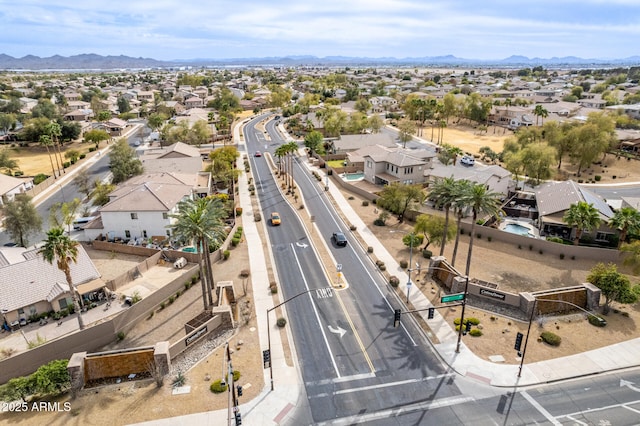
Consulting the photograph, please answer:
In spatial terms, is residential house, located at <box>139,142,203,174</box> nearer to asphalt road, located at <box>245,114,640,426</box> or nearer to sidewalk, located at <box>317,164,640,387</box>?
asphalt road, located at <box>245,114,640,426</box>

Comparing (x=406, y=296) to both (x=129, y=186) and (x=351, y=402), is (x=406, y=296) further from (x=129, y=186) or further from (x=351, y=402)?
(x=129, y=186)

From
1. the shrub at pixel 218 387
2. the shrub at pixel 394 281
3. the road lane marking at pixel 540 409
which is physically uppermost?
the shrub at pixel 394 281

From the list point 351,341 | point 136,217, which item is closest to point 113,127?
point 136,217

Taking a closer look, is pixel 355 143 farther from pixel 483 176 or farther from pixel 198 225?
pixel 198 225

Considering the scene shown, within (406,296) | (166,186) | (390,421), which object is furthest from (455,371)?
(166,186)

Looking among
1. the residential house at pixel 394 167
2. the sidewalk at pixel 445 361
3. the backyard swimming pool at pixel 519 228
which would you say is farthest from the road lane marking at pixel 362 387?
the residential house at pixel 394 167

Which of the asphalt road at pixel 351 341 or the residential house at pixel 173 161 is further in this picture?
the residential house at pixel 173 161

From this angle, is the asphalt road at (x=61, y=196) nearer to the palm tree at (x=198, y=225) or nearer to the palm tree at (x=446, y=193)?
the palm tree at (x=198, y=225)
